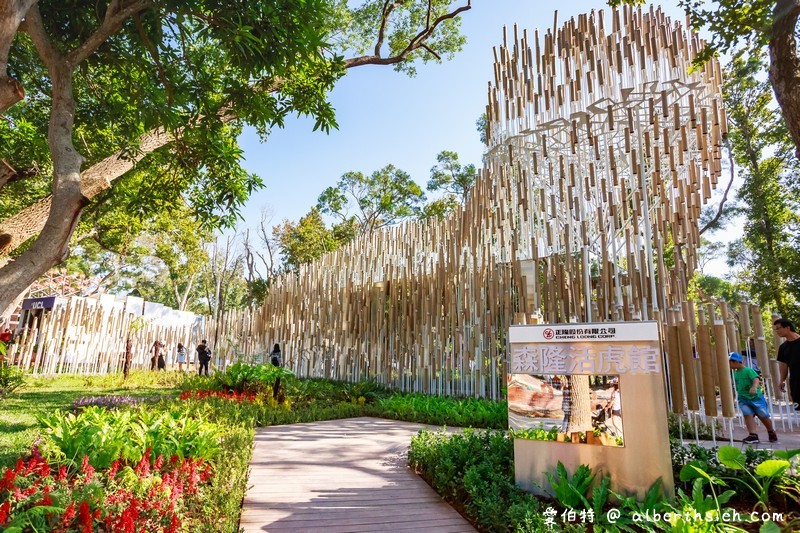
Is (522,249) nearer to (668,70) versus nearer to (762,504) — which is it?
(668,70)

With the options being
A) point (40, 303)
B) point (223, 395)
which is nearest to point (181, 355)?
point (40, 303)

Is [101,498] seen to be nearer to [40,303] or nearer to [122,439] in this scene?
[122,439]

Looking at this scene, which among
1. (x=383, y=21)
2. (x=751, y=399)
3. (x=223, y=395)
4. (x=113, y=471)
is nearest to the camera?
(x=113, y=471)

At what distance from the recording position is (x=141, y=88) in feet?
17.1

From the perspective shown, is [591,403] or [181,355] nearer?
[591,403]

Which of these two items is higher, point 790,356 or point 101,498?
point 790,356

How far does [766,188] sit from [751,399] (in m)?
13.2

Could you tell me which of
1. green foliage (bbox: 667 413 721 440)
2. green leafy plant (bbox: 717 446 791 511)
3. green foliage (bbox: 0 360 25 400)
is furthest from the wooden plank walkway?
green foliage (bbox: 0 360 25 400)

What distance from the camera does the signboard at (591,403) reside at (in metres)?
2.86

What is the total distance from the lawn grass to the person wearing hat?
703 centimetres

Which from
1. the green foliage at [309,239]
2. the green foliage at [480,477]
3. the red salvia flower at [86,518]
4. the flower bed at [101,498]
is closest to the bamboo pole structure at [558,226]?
the green foliage at [480,477]

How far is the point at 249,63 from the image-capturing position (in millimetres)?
4688

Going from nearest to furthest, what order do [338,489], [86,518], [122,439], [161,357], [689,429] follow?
[86,518] < [122,439] < [338,489] < [689,429] < [161,357]

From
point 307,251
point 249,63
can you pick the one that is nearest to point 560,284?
point 249,63
